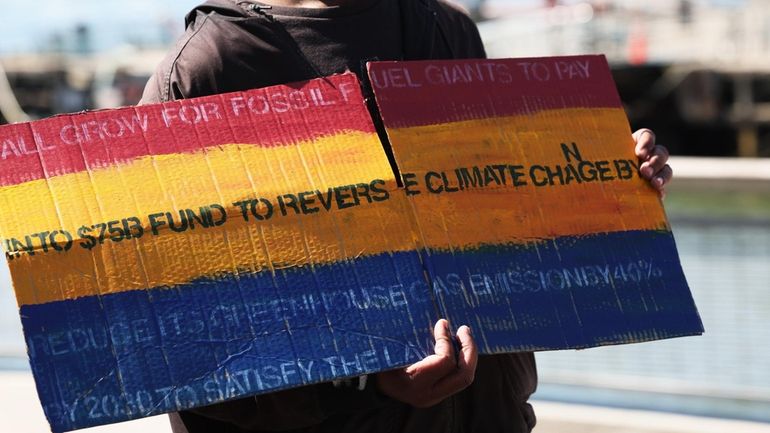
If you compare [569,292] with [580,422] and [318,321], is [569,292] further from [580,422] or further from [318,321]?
[580,422]

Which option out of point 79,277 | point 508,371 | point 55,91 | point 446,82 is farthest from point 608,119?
point 55,91

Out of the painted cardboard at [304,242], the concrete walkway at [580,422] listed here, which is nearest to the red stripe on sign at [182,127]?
the painted cardboard at [304,242]

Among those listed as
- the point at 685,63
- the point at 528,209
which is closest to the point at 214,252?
the point at 528,209

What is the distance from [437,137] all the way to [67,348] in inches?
31.2

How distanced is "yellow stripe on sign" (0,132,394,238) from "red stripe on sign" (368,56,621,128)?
0.36ft

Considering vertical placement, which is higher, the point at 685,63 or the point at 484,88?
the point at 484,88

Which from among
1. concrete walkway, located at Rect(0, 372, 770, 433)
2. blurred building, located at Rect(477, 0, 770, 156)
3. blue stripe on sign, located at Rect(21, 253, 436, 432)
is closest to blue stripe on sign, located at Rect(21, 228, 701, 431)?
blue stripe on sign, located at Rect(21, 253, 436, 432)

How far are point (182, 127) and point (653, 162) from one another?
0.95m

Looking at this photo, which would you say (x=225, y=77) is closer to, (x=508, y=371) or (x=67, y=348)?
(x=67, y=348)

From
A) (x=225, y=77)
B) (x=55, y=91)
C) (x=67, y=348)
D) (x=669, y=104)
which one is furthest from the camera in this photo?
(x=55, y=91)

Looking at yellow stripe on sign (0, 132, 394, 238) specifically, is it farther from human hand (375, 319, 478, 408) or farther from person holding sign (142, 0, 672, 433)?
human hand (375, 319, 478, 408)

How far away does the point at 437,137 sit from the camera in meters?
Answer: 2.30

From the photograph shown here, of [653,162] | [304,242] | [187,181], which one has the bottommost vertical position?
[653,162]

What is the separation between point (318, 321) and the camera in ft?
6.83
